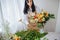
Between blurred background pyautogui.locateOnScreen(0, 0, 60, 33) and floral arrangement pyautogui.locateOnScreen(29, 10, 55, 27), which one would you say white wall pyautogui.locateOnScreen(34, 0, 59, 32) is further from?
floral arrangement pyautogui.locateOnScreen(29, 10, 55, 27)

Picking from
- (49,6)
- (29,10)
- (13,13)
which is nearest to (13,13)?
(13,13)

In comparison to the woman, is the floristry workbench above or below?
below

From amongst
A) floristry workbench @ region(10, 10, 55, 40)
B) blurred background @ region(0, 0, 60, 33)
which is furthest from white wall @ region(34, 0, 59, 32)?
floristry workbench @ region(10, 10, 55, 40)

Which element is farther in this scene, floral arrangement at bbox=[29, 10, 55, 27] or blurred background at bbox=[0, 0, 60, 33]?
blurred background at bbox=[0, 0, 60, 33]

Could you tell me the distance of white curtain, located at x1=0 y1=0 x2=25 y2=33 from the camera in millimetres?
1496

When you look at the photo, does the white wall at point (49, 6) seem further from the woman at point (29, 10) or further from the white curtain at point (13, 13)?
the white curtain at point (13, 13)

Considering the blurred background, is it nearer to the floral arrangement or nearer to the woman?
the woman

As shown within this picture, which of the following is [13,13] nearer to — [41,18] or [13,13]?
[13,13]

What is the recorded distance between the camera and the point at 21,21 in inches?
61.9

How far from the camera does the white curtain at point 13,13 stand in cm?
150

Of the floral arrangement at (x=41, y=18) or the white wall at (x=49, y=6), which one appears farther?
the white wall at (x=49, y=6)

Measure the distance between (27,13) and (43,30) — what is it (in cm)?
28

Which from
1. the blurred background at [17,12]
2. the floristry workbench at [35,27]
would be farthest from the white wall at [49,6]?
the floristry workbench at [35,27]

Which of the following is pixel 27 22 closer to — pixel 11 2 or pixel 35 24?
pixel 35 24
